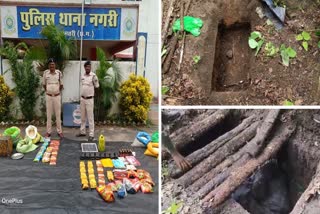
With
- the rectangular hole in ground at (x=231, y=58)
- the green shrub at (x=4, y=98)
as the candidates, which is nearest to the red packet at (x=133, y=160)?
the rectangular hole in ground at (x=231, y=58)

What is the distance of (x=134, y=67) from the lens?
802 centimetres

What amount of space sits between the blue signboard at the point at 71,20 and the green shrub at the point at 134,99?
3.63 ft

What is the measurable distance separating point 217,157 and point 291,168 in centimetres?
43

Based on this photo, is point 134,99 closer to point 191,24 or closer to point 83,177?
point 83,177

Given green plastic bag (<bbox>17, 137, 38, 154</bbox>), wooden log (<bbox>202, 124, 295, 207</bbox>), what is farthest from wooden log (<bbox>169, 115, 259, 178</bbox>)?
green plastic bag (<bbox>17, 137, 38, 154</bbox>)

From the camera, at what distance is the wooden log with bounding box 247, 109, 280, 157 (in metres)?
2.19

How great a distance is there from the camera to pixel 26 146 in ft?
18.0

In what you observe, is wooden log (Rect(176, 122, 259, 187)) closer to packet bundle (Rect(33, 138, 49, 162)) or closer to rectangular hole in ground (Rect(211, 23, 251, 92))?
rectangular hole in ground (Rect(211, 23, 251, 92))

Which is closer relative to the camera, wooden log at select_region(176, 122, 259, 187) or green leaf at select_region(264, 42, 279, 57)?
wooden log at select_region(176, 122, 259, 187)

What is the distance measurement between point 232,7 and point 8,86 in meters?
5.08

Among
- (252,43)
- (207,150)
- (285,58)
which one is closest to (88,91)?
(252,43)

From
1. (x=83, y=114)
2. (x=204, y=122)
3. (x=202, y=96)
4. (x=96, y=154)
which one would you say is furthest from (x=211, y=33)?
(x=83, y=114)

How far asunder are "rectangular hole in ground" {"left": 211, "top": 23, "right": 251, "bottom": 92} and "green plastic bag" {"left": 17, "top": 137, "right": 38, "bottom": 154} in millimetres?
3021

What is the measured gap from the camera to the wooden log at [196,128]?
2.21 metres
